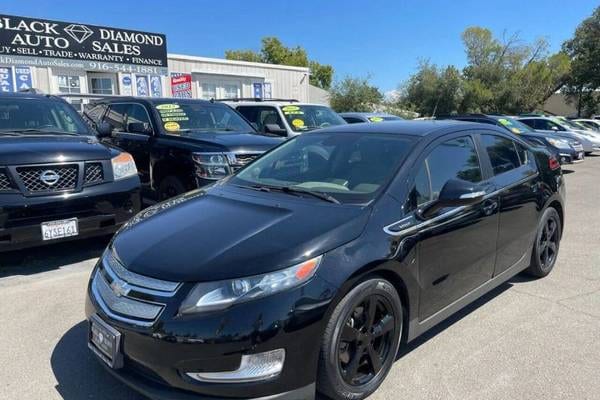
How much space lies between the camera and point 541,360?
3.23 meters

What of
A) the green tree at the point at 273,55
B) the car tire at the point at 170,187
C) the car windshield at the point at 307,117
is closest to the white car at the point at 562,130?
the car windshield at the point at 307,117

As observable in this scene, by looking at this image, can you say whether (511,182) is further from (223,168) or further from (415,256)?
(223,168)

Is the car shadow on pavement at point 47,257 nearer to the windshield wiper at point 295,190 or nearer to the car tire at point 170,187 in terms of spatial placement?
the car tire at point 170,187

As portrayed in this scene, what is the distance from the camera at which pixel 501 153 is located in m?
4.21

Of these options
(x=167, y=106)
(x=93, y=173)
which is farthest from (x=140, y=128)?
(x=93, y=173)

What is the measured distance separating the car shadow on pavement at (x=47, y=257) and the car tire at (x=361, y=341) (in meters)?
3.76

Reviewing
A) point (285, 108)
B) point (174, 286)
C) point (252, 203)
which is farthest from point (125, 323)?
point (285, 108)

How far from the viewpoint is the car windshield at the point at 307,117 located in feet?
32.9

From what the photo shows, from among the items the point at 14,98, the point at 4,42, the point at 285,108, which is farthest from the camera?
the point at 4,42

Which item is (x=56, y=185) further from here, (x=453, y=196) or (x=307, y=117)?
(x=307, y=117)

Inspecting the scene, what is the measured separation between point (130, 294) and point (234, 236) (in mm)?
607

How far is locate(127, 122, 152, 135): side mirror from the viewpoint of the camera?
23.6ft

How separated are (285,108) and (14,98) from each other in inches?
206

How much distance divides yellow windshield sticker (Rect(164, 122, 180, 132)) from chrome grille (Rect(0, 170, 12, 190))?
2.83 m
